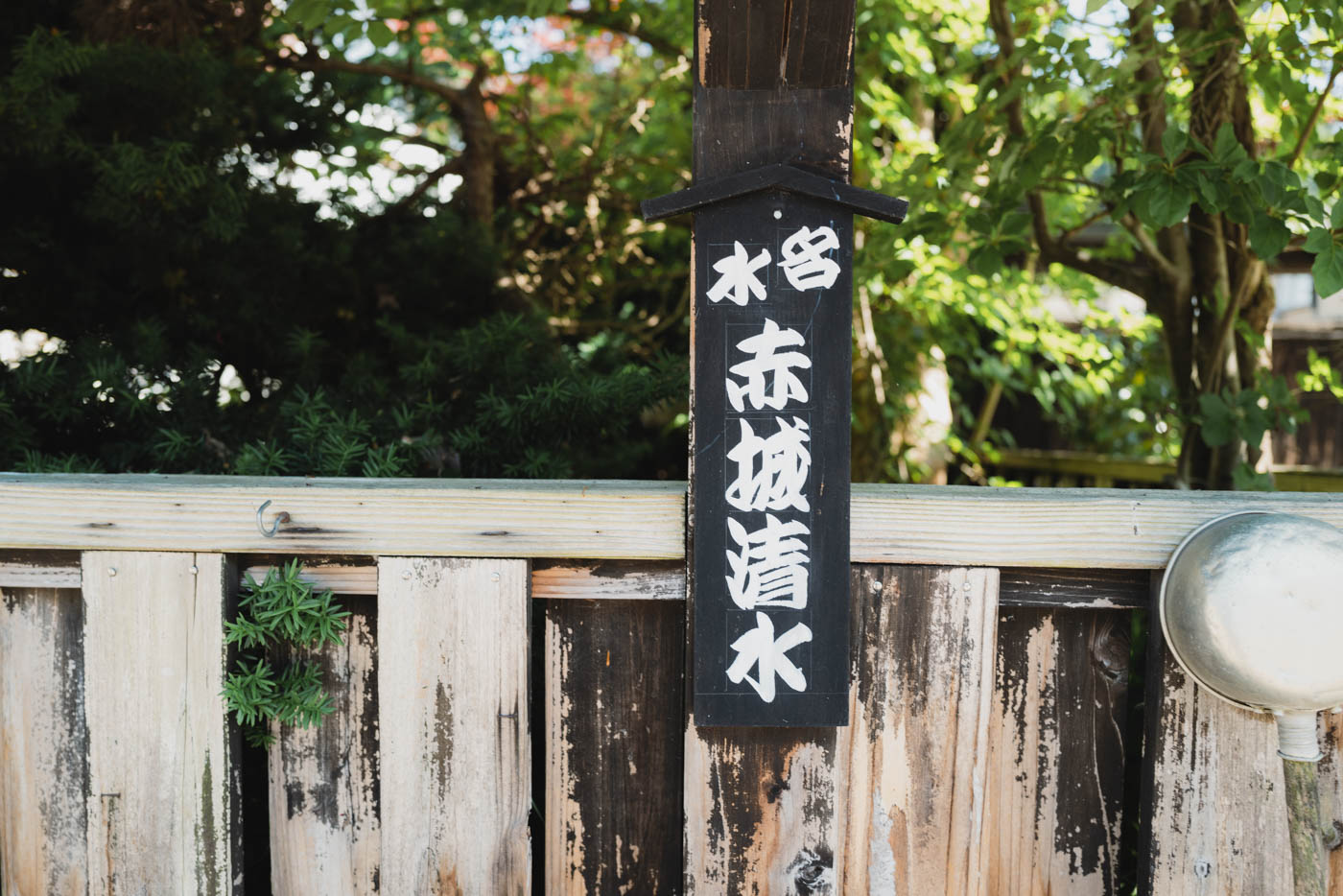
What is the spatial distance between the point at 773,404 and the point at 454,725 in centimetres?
65

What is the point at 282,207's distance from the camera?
271 centimetres

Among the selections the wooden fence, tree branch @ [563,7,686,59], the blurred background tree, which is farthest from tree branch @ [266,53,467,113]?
the wooden fence

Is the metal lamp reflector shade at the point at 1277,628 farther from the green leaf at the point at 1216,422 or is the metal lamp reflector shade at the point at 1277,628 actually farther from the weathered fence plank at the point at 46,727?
the weathered fence plank at the point at 46,727

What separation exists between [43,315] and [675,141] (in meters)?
2.72

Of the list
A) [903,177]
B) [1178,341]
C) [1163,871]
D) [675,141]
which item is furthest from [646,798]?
[675,141]

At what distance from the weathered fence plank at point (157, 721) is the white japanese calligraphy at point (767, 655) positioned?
29.0 inches

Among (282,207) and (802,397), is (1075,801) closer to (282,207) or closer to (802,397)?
(802,397)

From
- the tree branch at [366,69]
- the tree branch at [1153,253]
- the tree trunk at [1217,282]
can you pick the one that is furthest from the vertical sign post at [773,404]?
the tree branch at [366,69]

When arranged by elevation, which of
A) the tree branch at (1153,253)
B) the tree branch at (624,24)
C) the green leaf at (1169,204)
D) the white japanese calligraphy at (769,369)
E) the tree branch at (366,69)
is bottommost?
the white japanese calligraphy at (769,369)

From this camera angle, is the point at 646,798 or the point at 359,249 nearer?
the point at 646,798

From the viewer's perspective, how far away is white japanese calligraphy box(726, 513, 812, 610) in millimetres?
1203

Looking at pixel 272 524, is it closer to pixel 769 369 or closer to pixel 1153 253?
pixel 769 369

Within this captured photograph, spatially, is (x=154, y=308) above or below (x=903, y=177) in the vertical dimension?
below

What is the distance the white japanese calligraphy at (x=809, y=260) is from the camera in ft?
3.96
